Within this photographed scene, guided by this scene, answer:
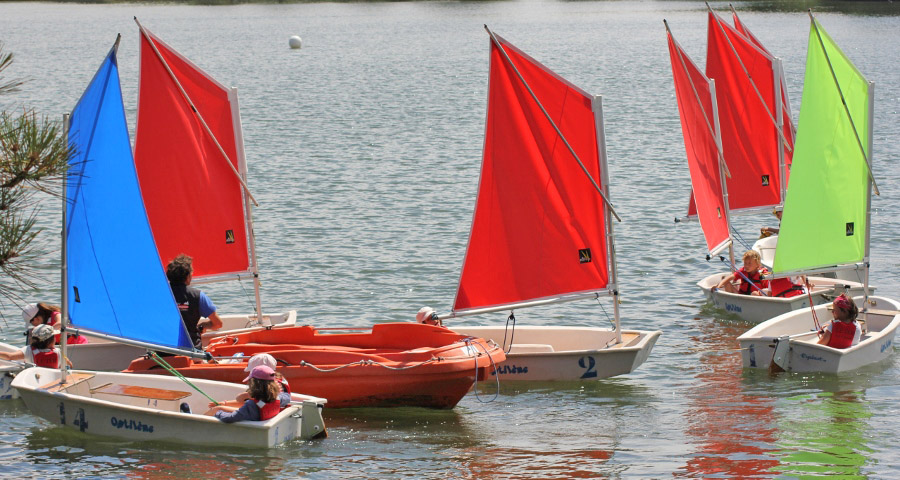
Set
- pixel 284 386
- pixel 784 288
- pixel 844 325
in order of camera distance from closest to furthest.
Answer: pixel 284 386 < pixel 844 325 < pixel 784 288

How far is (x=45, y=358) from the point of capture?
16.2 metres

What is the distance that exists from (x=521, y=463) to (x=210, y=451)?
3796 mm

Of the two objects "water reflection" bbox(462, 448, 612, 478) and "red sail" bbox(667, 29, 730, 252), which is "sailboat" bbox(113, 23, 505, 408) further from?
"red sail" bbox(667, 29, 730, 252)

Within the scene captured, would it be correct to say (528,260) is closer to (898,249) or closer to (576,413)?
(576,413)

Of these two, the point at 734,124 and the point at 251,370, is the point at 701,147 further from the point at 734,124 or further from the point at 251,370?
the point at 251,370

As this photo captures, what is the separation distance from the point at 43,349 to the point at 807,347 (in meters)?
11.1

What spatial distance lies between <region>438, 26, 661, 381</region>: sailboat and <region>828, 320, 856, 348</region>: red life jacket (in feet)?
→ 9.06

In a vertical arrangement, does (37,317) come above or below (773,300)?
above

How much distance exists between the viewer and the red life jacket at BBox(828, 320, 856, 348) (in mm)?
18031

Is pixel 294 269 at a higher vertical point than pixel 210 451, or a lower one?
higher

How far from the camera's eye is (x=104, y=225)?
1532cm

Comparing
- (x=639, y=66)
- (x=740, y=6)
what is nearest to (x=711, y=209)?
(x=639, y=66)

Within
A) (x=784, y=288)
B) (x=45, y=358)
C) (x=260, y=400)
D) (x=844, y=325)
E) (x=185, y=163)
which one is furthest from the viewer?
(x=784, y=288)

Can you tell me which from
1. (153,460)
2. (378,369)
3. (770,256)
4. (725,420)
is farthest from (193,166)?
(770,256)
